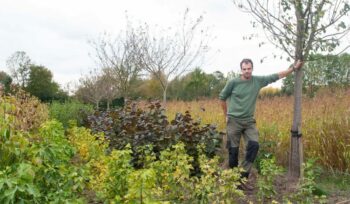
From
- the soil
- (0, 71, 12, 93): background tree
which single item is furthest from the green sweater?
(0, 71, 12, 93): background tree

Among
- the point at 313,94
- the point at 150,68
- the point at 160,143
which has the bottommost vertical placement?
the point at 160,143

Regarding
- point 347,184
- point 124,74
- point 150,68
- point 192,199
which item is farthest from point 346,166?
point 124,74

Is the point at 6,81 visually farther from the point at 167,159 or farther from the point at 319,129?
the point at 167,159

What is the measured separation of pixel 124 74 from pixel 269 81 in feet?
48.0

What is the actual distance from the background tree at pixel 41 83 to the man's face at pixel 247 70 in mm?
33255

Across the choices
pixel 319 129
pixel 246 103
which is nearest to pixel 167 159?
pixel 246 103

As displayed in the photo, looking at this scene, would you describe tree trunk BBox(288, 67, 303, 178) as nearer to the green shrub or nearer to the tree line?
the tree line

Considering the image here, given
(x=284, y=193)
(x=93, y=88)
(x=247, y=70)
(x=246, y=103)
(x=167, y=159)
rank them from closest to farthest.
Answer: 1. (x=167, y=159)
2. (x=284, y=193)
3. (x=247, y=70)
4. (x=246, y=103)
5. (x=93, y=88)

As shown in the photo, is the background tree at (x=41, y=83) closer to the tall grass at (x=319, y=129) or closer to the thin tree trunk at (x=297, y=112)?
the tall grass at (x=319, y=129)

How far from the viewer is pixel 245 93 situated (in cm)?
580

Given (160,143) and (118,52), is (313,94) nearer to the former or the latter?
(160,143)

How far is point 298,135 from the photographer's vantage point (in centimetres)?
612

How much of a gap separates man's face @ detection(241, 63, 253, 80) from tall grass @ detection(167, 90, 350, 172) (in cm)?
156

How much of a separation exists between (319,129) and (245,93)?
5.97 feet
